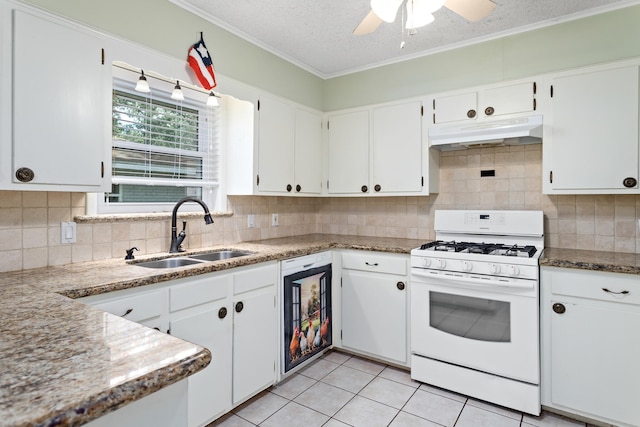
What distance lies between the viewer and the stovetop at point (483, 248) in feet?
7.57

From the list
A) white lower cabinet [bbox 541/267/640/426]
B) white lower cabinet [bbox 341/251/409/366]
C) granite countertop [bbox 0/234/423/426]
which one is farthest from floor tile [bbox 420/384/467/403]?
granite countertop [bbox 0/234/423/426]

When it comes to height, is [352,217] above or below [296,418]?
above

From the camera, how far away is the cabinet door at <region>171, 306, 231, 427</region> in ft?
6.07

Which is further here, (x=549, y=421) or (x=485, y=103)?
(x=485, y=103)

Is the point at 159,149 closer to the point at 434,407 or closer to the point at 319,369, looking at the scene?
the point at 319,369

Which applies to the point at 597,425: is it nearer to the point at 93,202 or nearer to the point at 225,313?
the point at 225,313

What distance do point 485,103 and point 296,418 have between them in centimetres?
247

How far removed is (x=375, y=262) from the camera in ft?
9.14

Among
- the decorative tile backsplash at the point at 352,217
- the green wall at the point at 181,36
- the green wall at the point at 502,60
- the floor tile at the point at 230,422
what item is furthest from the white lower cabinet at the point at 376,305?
the green wall at the point at 181,36

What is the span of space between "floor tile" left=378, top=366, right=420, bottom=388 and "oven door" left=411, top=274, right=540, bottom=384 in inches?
8.5

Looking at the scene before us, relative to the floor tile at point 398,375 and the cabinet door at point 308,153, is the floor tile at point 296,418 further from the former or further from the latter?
the cabinet door at point 308,153

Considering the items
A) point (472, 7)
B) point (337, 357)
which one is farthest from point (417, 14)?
point (337, 357)

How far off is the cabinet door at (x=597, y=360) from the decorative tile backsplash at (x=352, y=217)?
0.69m

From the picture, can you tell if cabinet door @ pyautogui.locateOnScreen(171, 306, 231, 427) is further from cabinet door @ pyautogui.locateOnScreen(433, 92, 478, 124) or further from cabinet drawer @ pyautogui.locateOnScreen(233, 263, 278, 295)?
cabinet door @ pyautogui.locateOnScreen(433, 92, 478, 124)
